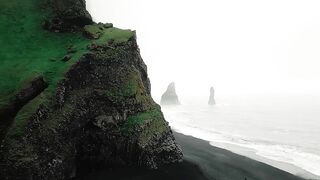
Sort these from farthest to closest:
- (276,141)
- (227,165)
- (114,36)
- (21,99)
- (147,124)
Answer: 1. (276,141)
2. (114,36)
3. (227,165)
4. (147,124)
5. (21,99)

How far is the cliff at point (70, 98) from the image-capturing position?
28.1 metres

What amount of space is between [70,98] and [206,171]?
16.4 meters

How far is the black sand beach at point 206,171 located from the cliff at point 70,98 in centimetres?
181

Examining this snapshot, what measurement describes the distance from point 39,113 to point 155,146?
42.8 feet

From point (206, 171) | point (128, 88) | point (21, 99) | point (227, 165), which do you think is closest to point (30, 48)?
point (21, 99)

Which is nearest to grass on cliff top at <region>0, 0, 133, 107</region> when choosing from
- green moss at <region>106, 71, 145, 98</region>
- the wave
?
green moss at <region>106, 71, 145, 98</region>

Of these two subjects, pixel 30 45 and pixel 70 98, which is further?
pixel 30 45

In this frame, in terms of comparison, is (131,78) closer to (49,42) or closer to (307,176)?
(49,42)

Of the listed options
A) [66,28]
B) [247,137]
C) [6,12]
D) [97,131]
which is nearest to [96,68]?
[97,131]

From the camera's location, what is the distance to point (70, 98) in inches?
1276

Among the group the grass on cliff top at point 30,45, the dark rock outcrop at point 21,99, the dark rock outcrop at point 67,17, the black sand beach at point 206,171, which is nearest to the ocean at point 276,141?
the black sand beach at point 206,171

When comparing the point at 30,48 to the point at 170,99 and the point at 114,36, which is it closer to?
the point at 114,36

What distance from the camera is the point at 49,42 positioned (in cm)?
3962

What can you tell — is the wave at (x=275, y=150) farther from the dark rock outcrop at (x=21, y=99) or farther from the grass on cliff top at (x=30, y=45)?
the dark rock outcrop at (x=21, y=99)
